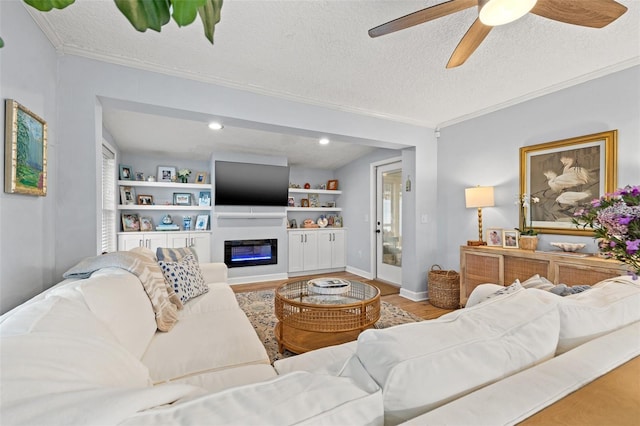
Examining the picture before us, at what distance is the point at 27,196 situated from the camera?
5.30 feet

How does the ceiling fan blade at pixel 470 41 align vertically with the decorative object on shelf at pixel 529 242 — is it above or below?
above

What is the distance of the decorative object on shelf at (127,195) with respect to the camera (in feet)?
14.1

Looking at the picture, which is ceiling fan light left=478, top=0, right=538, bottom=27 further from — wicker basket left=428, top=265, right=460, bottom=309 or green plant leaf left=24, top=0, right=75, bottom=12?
wicker basket left=428, top=265, right=460, bottom=309

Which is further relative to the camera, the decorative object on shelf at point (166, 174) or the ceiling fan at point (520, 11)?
the decorative object on shelf at point (166, 174)

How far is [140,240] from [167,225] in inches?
19.1

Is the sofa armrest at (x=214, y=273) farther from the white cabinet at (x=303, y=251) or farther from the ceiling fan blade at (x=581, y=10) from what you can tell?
the ceiling fan blade at (x=581, y=10)

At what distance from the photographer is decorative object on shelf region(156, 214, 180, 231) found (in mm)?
4527

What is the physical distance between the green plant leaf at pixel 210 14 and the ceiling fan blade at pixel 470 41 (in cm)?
160

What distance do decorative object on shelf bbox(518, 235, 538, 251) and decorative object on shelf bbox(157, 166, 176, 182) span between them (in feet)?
16.3

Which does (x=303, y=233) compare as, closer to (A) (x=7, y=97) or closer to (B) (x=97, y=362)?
(A) (x=7, y=97)

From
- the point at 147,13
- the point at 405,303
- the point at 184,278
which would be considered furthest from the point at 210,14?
the point at 405,303

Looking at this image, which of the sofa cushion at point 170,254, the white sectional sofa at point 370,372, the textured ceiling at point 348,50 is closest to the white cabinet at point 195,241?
the sofa cushion at point 170,254

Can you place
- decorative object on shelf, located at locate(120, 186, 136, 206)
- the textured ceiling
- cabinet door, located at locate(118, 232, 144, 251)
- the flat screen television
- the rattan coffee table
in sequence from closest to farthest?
the textured ceiling
the rattan coffee table
cabinet door, located at locate(118, 232, 144, 251)
decorative object on shelf, located at locate(120, 186, 136, 206)
the flat screen television

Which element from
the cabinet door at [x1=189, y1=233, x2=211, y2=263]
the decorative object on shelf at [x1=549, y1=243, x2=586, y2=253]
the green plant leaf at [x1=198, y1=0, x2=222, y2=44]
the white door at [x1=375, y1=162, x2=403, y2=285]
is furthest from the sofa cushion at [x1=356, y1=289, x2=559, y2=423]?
the cabinet door at [x1=189, y1=233, x2=211, y2=263]
